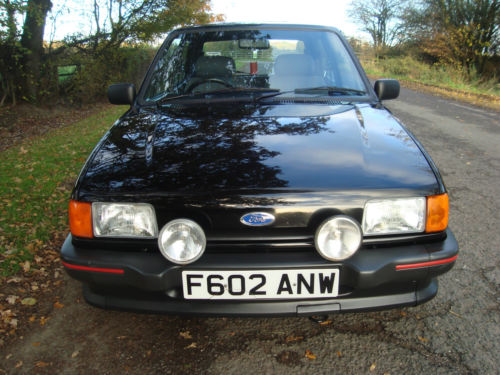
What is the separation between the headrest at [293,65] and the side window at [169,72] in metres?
0.69

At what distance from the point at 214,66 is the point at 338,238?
1.81 m

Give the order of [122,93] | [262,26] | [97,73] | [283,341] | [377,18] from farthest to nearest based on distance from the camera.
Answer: [377,18] < [97,73] < [262,26] < [122,93] < [283,341]

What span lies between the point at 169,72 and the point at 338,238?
193cm

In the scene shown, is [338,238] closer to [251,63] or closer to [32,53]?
[251,63]

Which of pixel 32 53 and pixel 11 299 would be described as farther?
pixel 32 53

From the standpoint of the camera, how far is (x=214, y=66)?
9.99 feet

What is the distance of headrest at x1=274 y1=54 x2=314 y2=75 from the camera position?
292cm

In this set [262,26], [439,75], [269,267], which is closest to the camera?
[269,267]

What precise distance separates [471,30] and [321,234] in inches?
842

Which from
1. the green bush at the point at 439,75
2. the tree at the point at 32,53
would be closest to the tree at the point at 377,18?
the green bush at the point at 439,75

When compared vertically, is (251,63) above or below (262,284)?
above

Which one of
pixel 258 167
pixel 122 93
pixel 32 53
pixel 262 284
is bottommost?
pixel 262 284

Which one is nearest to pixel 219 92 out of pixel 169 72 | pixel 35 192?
pixel 169 72

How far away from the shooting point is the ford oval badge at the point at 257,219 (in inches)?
69.3
